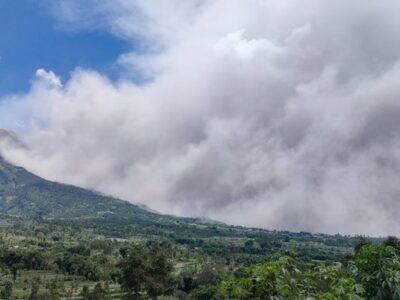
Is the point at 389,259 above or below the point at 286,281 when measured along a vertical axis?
above

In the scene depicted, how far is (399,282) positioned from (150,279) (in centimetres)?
6013

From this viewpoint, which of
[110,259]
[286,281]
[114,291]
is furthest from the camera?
[110,259]

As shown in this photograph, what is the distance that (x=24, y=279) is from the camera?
120 m

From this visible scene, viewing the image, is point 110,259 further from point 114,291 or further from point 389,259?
point 389,259

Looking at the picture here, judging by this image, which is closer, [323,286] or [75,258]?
[323,286]

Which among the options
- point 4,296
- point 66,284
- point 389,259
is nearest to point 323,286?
point 389,259

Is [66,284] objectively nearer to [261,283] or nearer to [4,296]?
[4,296]

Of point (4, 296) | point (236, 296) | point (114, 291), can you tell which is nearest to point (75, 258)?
point (114, 291)

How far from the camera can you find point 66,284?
120 metres

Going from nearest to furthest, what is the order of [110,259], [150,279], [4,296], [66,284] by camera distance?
[150,279] → [4,296] → [66,284] → [110,259]

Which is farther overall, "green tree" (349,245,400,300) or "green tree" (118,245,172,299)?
"green tree" (118,245,172,299)

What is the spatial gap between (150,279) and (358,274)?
2328 inches

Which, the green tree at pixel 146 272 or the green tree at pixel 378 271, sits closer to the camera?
the green tree at pixel 378 271

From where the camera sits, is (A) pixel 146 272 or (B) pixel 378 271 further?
(A) pixel 146 272
